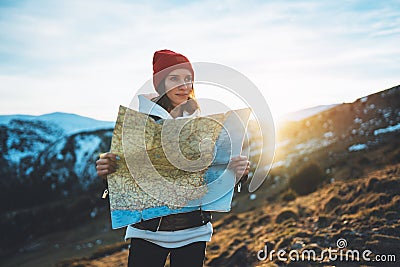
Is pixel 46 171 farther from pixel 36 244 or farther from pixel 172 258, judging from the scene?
pixel 172 258

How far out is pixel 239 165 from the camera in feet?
8.63

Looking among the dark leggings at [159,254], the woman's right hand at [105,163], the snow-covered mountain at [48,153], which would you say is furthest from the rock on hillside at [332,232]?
the snow-covered mountain at [48,153]

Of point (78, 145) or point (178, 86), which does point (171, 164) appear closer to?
point (178, 86)

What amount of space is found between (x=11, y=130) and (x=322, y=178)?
4691 cm

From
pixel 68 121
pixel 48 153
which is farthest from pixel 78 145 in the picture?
pixel 68 121

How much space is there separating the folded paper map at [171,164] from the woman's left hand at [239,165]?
0.04 metres

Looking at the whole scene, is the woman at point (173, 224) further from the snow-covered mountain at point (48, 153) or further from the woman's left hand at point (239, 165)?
the snow-covered mountain at point (48, 153)

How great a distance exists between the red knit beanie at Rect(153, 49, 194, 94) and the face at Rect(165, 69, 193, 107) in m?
0.04

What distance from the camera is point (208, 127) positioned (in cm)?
260

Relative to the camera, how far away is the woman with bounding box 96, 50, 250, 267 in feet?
8.71

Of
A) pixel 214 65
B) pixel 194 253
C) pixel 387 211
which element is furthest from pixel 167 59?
pixel 387 211

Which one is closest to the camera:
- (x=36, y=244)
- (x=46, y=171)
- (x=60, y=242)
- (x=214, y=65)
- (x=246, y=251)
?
(x=214, y=65)

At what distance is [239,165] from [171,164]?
0.48 meters

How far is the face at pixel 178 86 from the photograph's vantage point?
9.09 ft
